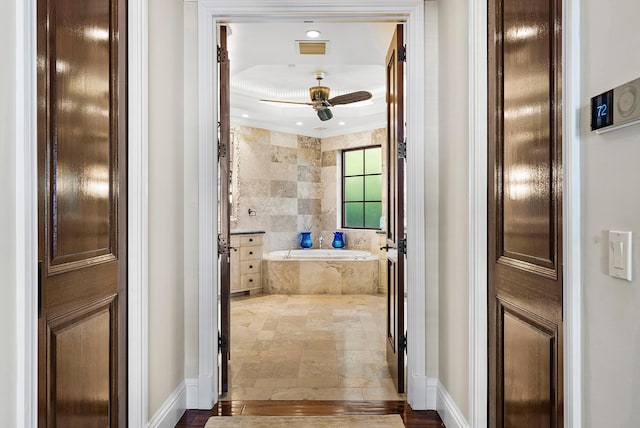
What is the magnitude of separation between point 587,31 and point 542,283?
0.75 metres

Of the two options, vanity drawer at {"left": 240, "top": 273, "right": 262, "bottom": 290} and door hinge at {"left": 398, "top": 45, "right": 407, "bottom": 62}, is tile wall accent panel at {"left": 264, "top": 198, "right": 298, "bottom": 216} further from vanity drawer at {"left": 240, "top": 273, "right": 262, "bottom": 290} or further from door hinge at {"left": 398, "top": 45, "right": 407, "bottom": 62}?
door hinge at {"left": 398, "top": 45, "right": 407, "bottom": 62}

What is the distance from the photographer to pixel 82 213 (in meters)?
1.46

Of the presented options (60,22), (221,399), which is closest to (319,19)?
(60,22)

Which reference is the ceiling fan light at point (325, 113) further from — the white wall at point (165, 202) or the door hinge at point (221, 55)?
the white wall at point (165, 202)

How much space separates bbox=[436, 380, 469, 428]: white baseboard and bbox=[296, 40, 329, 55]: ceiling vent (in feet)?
9.20

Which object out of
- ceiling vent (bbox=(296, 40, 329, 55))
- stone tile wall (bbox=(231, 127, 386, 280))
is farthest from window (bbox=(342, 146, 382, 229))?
ceiling vent (bbox=(296, 40, 329, 55))

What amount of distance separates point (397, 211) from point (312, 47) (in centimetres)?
189

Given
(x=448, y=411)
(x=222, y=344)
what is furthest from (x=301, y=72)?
(x=448, y=411)

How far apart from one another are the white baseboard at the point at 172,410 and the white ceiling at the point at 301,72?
2489 millimetres

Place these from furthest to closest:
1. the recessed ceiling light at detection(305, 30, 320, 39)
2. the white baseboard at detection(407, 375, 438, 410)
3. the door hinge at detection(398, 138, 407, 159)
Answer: the recessed ceiling light at detection(305, 30, 320, 39), the door hinge at detection(398, 138, 407, 159), the white baseboard at detection(407, 375, 438, 410)

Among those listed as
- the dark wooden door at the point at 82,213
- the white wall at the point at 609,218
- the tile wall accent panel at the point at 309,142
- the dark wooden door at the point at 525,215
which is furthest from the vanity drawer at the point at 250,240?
the white wall at the point at 609,218

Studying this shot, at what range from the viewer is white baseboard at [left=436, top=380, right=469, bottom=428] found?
6.50ft

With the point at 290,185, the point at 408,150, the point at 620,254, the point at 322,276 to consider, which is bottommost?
the point at 322,276

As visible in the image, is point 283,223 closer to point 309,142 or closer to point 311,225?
point 311,225
